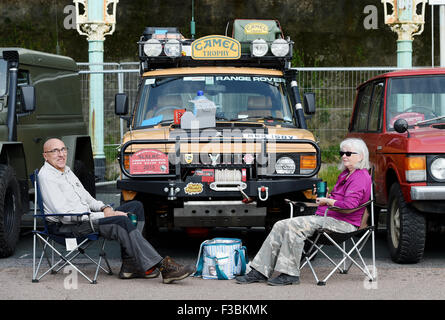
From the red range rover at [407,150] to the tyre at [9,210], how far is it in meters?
3.96

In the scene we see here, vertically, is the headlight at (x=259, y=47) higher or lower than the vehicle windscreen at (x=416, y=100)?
higher

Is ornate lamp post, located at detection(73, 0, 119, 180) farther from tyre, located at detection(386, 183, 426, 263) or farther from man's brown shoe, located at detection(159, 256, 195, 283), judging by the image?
man's brown shoe, located at detection(159, 256, 195, 283)

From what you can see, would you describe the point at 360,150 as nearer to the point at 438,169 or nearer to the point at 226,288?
the point at 438,169

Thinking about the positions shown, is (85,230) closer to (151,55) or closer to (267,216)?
(267,216)

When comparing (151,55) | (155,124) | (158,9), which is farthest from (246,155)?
(158,9)

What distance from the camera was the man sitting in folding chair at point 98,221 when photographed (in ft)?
25.9

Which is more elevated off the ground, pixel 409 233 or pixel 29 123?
pixel 29 123

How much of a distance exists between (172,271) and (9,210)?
2625mm

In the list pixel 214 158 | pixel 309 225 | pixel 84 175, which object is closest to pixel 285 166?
pixel 214 158

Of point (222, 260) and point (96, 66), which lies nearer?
point (222, 260)

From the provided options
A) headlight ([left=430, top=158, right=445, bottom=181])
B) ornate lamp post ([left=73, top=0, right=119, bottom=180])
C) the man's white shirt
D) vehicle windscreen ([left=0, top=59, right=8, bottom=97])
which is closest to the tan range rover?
the man's white shirt

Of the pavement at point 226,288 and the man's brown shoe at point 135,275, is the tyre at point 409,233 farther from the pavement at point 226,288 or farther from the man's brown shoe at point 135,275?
the man's brown shoe at point 135,275

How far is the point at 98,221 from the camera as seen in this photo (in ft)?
26.5

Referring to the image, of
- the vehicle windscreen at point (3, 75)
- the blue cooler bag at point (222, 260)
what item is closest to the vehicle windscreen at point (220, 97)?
the vehicle windscreen at point (3, 75)
